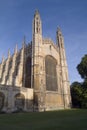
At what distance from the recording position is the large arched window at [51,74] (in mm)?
34250

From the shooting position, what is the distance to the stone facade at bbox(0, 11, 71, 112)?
1105 inches

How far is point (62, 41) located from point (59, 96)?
54.0 feet

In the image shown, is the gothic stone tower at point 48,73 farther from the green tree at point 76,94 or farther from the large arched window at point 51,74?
the green tree at point 76,94

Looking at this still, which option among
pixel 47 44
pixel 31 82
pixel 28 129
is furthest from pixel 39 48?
pixel 28 129

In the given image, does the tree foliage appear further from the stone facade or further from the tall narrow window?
the tall narrow window

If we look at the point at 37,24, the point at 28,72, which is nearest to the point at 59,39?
the point at 37,24

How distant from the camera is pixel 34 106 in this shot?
28938 mm

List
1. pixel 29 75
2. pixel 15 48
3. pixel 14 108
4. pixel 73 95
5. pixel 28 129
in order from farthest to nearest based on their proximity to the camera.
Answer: pixel 15 48 → pixel 73 95 → pixel 29 75 → pixel 14 108 → pixel 28 129

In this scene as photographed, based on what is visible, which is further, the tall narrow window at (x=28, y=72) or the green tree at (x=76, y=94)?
the green tree at (x=76, y=94)

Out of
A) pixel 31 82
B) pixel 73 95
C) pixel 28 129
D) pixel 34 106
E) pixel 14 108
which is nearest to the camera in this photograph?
pixel 28 129

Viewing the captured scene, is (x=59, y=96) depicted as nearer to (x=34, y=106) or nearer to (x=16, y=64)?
(x=34, y=106)

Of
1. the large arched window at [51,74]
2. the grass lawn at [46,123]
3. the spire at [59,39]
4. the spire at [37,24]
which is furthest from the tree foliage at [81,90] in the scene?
the grass lawn at [46,123]

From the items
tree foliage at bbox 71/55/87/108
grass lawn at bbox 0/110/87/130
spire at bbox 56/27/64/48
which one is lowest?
grass lawn at bbox 0/110/87/130

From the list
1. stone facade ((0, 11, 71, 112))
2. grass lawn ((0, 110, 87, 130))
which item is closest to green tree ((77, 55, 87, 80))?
stone facade ((0, 11, 71, 112))
